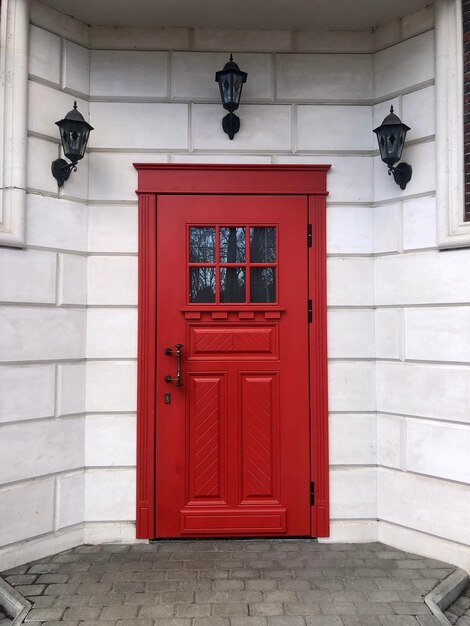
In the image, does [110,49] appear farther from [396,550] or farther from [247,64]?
[396,550]

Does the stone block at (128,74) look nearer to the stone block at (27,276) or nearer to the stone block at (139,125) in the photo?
the stone block at (139,125)

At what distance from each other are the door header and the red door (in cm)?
7

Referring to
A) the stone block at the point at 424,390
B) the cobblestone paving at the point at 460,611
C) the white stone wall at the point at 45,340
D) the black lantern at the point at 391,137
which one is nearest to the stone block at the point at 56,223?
the white stone wall at the point at 45,340

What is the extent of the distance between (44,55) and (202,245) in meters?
1.80

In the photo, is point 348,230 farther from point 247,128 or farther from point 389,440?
point 389,440

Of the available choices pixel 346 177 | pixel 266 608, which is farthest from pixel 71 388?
pixel 346 177

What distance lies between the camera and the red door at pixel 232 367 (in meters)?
3.54

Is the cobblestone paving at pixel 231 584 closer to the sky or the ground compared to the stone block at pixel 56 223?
closer to the ground

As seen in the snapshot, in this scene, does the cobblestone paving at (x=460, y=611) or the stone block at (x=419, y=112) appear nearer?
the cobblestone paving at (x=460, y=611)

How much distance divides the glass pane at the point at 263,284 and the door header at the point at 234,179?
1.98ft

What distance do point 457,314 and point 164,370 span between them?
215 centimetres

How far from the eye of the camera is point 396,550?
134 inches

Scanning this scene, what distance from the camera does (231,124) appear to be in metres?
3.61

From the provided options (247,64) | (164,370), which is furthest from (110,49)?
(164,370)
